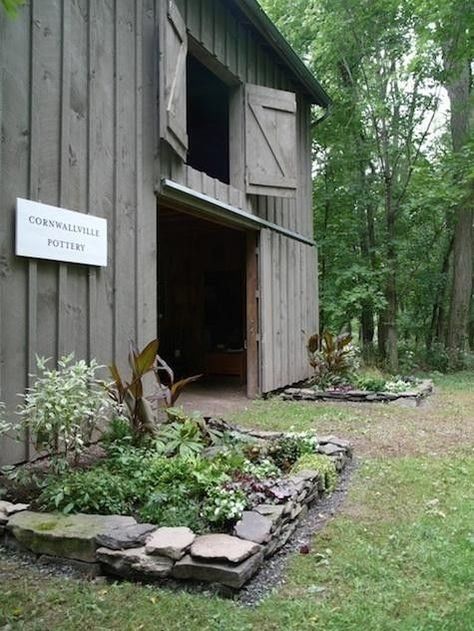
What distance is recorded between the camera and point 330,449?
Result: 401 centimetres

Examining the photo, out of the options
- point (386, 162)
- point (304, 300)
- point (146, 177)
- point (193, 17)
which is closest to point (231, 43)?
point (193, 17)

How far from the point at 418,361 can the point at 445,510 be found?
32.4ft

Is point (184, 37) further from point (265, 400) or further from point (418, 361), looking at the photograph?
point (418, 361)

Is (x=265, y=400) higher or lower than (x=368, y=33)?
lower

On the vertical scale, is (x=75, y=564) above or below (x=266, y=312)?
below

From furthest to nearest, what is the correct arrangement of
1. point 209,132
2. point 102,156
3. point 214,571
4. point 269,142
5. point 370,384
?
point 209,132
point 370,384
point 269,142
point 102,156
point 214,571

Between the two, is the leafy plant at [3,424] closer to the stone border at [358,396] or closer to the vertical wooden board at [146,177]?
the vertical wooden board at [146,177]

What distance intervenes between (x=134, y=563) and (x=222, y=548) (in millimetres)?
Answer: 389

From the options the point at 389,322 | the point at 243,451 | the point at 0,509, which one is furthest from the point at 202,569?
the point at 389,322

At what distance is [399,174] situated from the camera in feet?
38.8

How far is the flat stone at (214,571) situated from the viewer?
7.23ft

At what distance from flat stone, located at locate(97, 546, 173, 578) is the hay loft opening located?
799cm

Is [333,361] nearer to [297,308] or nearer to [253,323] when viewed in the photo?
[297,308]

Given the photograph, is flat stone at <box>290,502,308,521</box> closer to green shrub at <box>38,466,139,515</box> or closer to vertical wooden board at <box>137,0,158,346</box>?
green shrub at <box>38,466,139,515</box>
